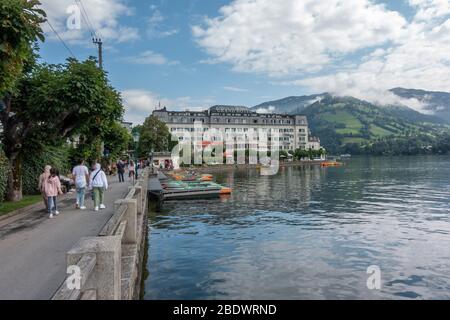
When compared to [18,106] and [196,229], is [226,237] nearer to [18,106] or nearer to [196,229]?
[196,229]

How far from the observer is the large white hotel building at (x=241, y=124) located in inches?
5566

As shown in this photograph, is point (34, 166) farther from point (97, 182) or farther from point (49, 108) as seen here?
point (97, 182)

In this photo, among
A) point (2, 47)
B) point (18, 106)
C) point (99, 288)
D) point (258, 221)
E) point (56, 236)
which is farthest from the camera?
point (258, 221)

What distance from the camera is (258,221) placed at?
24.9 m

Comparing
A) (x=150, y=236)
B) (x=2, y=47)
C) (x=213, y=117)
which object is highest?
(x=213, y=117)

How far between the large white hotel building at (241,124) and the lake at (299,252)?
4368 inches

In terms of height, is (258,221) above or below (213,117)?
below

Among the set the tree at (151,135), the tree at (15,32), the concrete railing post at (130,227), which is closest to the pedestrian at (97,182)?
the concrete railing post at (130,227)

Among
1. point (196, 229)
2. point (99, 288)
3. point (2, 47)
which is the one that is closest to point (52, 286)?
point (99, 288)

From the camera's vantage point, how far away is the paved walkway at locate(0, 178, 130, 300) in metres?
7.64

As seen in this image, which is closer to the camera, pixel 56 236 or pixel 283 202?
pixel 56 236

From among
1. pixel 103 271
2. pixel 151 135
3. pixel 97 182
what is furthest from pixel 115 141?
pixel 103 271

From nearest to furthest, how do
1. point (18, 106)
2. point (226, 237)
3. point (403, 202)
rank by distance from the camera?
point (226, 237) → point (18, 106) → point (403, 202)

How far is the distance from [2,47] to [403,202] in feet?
109
